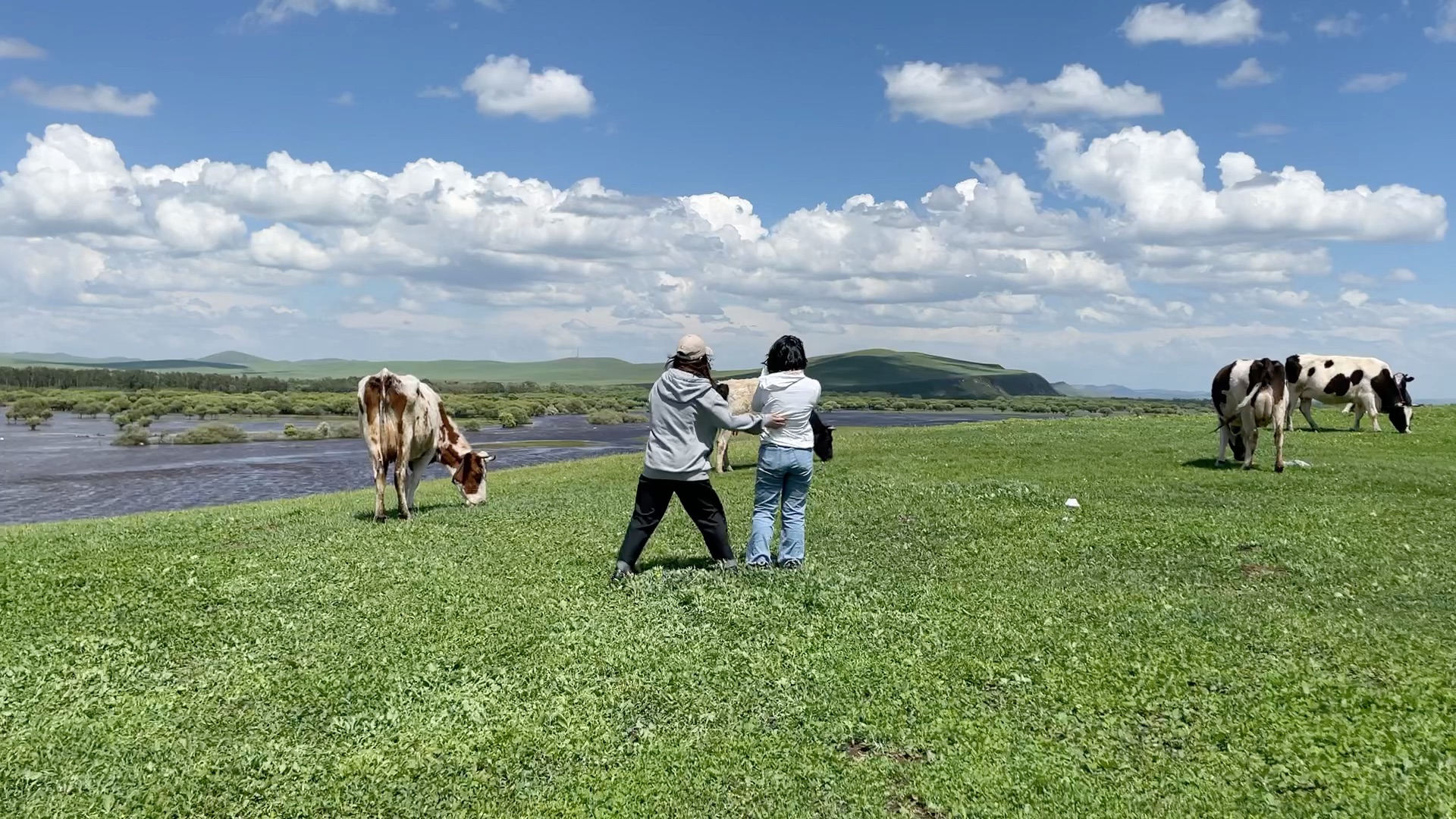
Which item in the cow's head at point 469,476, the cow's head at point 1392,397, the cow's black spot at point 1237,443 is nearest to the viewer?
the cow's head at point 469,476

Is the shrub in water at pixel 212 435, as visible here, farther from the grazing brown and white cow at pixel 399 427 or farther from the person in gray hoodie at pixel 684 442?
the person in gray hoodie at pixel 684 442

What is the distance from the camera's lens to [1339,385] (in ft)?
109

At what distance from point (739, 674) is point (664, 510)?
3392 mm

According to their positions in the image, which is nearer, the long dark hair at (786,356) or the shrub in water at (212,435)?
the long dark hair at (786,356)

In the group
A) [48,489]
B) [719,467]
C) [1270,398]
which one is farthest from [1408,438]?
[48,489]

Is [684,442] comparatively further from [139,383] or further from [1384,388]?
[139,383]

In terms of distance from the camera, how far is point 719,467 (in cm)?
2756

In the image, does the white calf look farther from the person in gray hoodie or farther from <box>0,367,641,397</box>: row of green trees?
<box>0,367,641,397</box>: row of green trees

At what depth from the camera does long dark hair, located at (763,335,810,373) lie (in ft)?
38.3

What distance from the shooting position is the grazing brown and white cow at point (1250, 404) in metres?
22.5

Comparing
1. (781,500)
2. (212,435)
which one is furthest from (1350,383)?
(212,435)

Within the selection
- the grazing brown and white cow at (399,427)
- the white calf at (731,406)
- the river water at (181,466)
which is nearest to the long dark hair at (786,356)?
the grazing brown and white cow at (399,427)

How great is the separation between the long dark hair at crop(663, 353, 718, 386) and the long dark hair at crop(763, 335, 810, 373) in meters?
0.83

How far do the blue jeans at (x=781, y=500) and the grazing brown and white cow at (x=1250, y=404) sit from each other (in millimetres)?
16136
